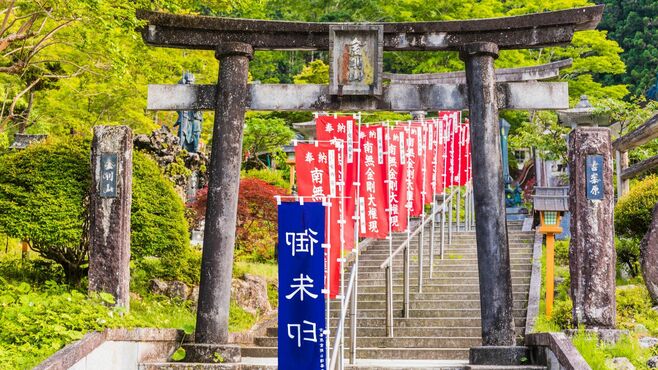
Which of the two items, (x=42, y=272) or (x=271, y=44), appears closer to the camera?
(x=271, y=44)

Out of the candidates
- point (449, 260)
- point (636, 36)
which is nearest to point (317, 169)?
point (449, 260)

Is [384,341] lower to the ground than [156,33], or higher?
lower

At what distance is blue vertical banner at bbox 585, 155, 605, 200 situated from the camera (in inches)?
434

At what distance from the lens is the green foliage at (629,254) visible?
624 inches

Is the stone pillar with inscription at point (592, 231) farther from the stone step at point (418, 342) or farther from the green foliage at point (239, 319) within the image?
the green foliage at point (239, 319)

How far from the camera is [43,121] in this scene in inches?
942

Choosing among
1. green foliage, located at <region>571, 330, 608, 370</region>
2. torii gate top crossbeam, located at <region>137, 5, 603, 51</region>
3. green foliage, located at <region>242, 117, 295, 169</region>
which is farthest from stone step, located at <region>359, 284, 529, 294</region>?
green foliage, located at <region>242, 117, 295, 169</region>

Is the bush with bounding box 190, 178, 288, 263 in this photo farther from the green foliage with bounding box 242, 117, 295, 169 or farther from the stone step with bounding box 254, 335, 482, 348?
the green foliage with bounding box 242, 117, 295, 169

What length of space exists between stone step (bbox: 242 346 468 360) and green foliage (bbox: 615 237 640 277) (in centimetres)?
512

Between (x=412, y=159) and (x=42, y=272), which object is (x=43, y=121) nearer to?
(x=42, y=272)

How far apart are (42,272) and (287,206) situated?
744 cm

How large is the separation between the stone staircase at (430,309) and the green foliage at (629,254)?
1.81 metres

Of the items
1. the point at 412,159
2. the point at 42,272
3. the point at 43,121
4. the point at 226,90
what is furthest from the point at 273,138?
the point at 226,90

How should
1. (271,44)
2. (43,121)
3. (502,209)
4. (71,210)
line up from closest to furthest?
(502,209)
(271,44)
(71,210)
(43,121)
